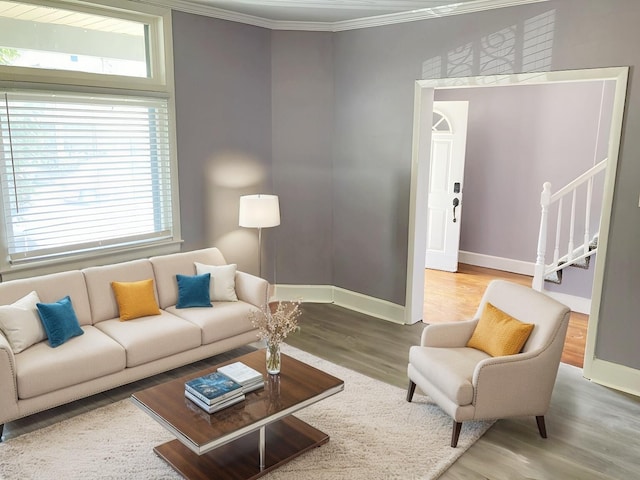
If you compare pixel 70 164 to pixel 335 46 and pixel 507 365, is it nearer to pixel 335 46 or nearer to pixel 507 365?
pixel 335 46

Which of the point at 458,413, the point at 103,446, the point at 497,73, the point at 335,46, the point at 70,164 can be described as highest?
the point at 335,46

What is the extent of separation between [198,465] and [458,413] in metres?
1.54

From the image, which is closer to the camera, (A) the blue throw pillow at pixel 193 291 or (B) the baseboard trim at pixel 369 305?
(A) the blue throw pillow at pixel 193 291

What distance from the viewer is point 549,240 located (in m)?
6.68

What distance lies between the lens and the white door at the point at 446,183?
708cm

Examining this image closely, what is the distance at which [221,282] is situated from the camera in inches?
183

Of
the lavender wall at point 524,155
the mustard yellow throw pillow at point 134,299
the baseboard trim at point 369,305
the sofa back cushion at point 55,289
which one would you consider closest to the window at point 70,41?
the sofa back cushion at point 55,289

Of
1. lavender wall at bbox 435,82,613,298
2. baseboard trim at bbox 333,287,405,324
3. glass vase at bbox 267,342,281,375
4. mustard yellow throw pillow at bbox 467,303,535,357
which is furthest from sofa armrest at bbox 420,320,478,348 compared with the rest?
lavender wall at bbox 435,82,613,298

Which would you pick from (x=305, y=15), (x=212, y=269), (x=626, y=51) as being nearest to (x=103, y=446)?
(x=212, y=269)

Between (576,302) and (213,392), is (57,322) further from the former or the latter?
(576,302)

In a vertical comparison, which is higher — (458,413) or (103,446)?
(458,413)

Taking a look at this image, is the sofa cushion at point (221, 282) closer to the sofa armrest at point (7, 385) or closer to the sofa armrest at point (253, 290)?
the sofa armrest at point (253, 290)

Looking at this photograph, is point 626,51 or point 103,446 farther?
point 626,51

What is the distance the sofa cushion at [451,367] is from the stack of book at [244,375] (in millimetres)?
1090
